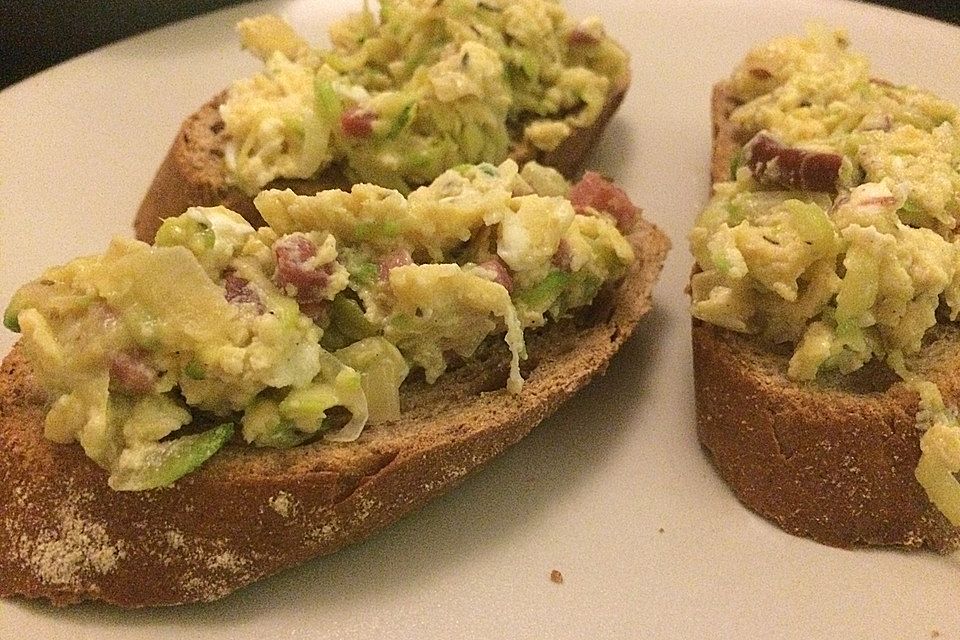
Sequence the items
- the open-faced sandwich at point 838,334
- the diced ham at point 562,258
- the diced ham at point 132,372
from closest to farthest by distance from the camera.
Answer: the diced ham at point 132,372 < the open-faced sandwich at point 838,334 < the diced ham at point 562,258

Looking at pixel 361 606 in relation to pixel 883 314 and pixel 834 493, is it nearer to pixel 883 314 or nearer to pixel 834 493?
pixel 834 493

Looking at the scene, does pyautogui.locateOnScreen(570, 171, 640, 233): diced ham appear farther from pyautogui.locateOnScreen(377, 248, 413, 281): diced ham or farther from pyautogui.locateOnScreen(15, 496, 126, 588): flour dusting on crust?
pyautogui.locateOnScreen(15, 496, 126, 588): flour dusting on crust

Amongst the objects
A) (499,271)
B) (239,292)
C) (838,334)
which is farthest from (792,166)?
(239,292)

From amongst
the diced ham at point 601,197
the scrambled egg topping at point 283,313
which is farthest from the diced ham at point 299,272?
the diced ham at point 601,197

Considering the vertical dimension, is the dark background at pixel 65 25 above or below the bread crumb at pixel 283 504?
above

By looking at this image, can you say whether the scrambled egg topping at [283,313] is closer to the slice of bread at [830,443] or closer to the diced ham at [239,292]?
the diced ham at [239,292]

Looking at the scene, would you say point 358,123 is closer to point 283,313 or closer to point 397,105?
point 397,105

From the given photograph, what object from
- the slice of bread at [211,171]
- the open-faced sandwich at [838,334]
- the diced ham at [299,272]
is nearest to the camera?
the diced ham at [299,272]
